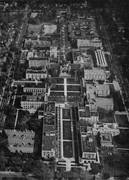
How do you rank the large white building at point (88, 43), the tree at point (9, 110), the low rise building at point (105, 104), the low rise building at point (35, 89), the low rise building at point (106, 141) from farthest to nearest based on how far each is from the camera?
the large white building at point (88, 43)
the low rise building at point (35, 89)
the low rise building at point (105, 104)
the tree at point (9, 110)
the low rise building at point (106, 141)

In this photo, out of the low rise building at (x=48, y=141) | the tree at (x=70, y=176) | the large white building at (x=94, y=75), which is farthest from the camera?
the large white building at (x=94, y=75)

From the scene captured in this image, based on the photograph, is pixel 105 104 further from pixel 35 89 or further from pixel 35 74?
pixel 35 74

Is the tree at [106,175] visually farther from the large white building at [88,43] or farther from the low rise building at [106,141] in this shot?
the large white building at [88,43]

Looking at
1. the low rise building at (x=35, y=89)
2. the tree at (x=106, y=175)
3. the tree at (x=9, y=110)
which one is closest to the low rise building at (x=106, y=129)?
the tree at (x=106, y=175)

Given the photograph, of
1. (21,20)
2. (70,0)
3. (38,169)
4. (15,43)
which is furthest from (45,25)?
(38,169)

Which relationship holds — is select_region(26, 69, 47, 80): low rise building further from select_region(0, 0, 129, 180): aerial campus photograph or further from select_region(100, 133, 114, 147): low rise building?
select_region(100, 133, 114, 147): low rise building

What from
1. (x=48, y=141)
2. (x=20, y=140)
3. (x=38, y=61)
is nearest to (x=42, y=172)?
(x=48, y=141)

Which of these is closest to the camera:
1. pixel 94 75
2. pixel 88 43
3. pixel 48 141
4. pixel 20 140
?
pixel 48 141

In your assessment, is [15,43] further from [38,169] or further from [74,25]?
[38,169]

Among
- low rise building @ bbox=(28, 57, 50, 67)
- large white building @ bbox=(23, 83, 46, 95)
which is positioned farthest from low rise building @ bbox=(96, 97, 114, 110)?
low rise building @ bbox=(28, 57, 50, 67)
